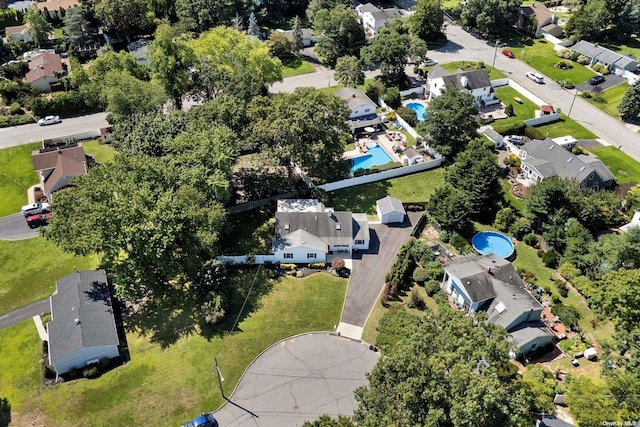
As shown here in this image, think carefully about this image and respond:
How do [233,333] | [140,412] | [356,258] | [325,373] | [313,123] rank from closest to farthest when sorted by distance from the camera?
[140,412], [325,373], [233,333], [356,258], [313,123]

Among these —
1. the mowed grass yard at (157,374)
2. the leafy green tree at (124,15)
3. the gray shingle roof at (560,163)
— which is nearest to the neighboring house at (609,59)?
the gray shingle roof at (560,163)

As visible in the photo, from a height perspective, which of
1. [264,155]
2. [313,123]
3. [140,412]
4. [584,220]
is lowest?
[140,412]

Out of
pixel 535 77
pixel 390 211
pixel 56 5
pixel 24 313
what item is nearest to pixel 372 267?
pixel 390 211

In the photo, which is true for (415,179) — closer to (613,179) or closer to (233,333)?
(613,179)

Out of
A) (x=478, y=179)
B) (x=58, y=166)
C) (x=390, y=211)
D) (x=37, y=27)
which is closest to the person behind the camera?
(x=390, y=211)

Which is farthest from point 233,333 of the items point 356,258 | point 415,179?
point 415,179

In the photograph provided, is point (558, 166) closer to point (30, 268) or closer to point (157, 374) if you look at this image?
point (157, 374)

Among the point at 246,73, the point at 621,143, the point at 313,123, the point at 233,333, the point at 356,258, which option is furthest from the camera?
the point at 621,143
